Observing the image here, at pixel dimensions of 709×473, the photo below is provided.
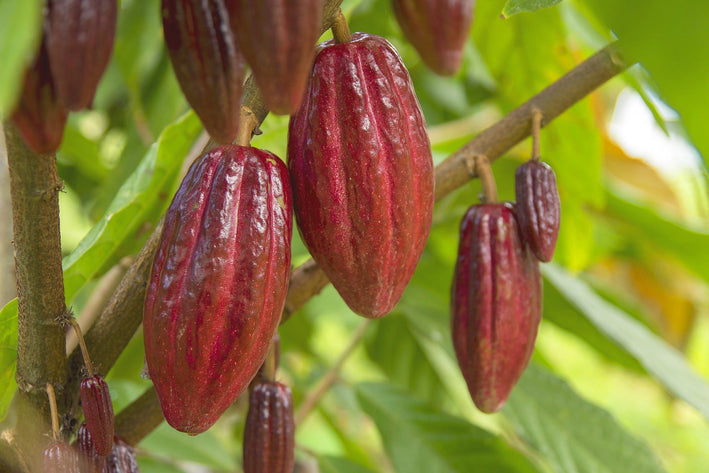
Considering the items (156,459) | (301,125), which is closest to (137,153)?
(156,459)

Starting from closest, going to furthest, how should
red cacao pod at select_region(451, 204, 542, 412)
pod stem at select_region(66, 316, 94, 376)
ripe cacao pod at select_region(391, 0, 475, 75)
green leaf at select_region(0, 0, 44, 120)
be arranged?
green leaf at select_region(0, 0, 44, 120), ripe cacao pod at select_region(391, 0, 475, 75), pod stem at select_region(66, 316, 94, 376), red cacao pod at select_region(451, 204, 542, 412)

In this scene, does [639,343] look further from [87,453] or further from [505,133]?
[87,453]

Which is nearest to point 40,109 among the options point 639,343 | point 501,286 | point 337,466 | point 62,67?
point 62,67

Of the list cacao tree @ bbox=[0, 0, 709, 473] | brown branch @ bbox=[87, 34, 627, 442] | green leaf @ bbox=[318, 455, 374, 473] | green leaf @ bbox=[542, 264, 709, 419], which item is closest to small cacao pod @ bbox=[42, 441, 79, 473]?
cacao tree @ bbox=[0, 0, 709, 473]

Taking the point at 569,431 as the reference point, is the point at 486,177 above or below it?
above

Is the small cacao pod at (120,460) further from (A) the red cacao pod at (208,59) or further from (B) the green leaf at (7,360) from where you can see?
(A) the red cacao pod at (208,59)

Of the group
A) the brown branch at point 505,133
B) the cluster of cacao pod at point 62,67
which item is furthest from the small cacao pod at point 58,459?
the cluster of cacao pod at point 62,67

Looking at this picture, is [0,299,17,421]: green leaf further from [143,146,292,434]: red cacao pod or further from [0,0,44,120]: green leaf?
[0,0,44,120]: green leaf
